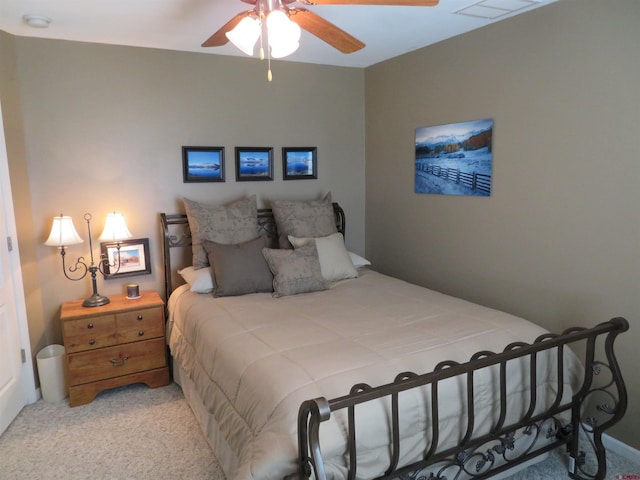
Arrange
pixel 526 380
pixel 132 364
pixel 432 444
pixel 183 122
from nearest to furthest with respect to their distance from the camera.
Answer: pixel 432 444 < pixel 526 380 < pixel 132 364 < pixel 183 122

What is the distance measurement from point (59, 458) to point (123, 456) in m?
0.34

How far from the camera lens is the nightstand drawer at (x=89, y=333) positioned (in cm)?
298

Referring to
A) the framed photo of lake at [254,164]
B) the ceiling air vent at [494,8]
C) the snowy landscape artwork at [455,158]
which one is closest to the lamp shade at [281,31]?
the ceiling air vent at [494,8]

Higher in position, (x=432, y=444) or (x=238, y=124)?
(x=238, y=124)

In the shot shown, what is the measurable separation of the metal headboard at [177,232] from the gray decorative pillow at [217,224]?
134 millimetres

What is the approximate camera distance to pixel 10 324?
2908 mm

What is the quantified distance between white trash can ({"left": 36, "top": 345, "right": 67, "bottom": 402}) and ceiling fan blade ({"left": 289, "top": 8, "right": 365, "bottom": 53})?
2639mm

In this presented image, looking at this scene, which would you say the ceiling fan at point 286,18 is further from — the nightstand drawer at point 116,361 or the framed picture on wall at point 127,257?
the nightstand drawer at point 116,361

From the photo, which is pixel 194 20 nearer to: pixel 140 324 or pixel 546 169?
pixel 140 324

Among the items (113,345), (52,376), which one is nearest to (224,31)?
(113,345)

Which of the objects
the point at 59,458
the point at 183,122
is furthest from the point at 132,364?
the point at 183,122

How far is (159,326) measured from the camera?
3242mm

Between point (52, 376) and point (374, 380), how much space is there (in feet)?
7.73

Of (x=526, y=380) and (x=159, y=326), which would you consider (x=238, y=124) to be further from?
(x=526, y=380)
